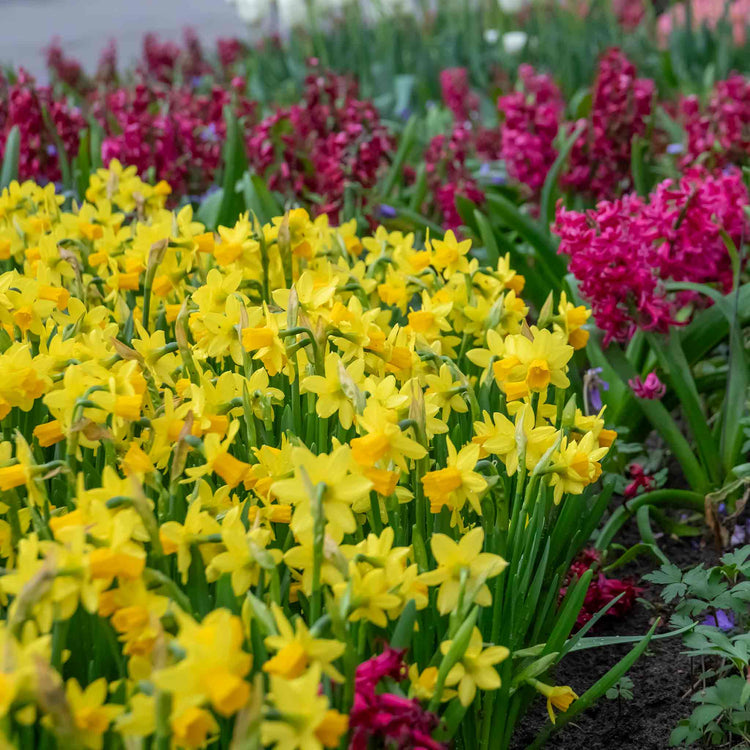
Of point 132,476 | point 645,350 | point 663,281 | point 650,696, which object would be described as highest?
point 132,476

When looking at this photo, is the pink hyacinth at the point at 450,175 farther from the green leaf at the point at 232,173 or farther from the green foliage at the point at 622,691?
the green foliage at the point at 622,691

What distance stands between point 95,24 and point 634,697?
1570 centimetres

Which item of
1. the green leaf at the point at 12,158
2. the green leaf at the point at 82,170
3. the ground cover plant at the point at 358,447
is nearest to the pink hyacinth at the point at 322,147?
the ground cover plant at the point at 358,447

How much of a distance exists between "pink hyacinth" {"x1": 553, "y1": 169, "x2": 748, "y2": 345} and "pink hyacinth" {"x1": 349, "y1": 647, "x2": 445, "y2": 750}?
1.09 meters

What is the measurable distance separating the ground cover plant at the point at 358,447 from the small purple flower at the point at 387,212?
0.04m

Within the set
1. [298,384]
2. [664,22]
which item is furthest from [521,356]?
[664,22]

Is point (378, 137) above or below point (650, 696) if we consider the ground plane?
above

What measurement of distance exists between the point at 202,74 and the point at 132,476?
5.50 meters

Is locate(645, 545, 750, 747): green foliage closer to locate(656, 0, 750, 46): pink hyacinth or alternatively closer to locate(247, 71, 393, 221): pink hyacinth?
locate(247, 71, 393, 221): pink hyacinth

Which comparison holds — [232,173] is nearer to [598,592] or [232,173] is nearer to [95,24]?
[598,592]

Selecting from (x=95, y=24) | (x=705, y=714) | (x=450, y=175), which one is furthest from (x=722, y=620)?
(x=95, y=24)

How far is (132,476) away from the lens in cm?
97

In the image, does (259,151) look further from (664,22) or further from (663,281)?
(664,22)

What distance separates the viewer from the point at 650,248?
6.62 ft
